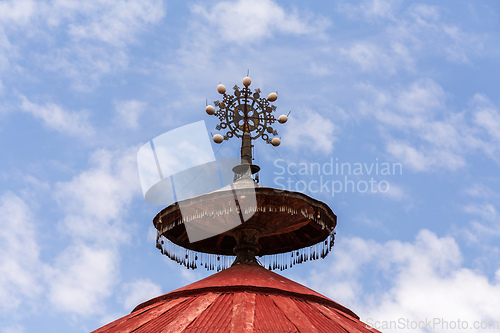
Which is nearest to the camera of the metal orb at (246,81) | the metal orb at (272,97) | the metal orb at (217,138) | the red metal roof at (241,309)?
the red metal roof at (241,309)

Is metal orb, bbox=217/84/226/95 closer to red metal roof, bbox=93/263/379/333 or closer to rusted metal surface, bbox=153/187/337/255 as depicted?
rusted metal surface, bbox=153/187/337/255

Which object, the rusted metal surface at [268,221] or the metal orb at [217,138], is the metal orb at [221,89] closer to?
the metal orb at [217,138]

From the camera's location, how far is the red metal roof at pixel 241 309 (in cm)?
1154

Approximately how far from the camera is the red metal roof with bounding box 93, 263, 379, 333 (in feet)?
37.9

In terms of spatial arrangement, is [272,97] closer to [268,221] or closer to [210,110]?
[210,110]

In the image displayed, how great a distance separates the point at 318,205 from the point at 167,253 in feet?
11.8

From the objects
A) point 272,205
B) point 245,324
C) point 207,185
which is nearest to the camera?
point 245,324

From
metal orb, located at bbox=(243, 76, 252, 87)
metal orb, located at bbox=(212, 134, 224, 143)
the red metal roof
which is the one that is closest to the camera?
the red metal roof

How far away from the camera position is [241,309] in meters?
11.9

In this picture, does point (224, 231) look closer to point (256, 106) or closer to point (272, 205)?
point (272, 205)

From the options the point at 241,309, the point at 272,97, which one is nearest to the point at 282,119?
the point at 272,97

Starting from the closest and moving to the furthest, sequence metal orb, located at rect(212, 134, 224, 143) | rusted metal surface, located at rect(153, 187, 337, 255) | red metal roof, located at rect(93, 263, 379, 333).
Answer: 1. red metal roof, located at rect(93, 263, 379, 333)
2. rusted metal surface, located at rect(153, 187, 337, 255)
3. metal orb, located at rect(212, 134, 224, 143)

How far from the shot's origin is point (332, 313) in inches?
516

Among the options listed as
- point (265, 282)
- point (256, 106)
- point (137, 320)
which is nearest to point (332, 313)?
point (265, 282)
